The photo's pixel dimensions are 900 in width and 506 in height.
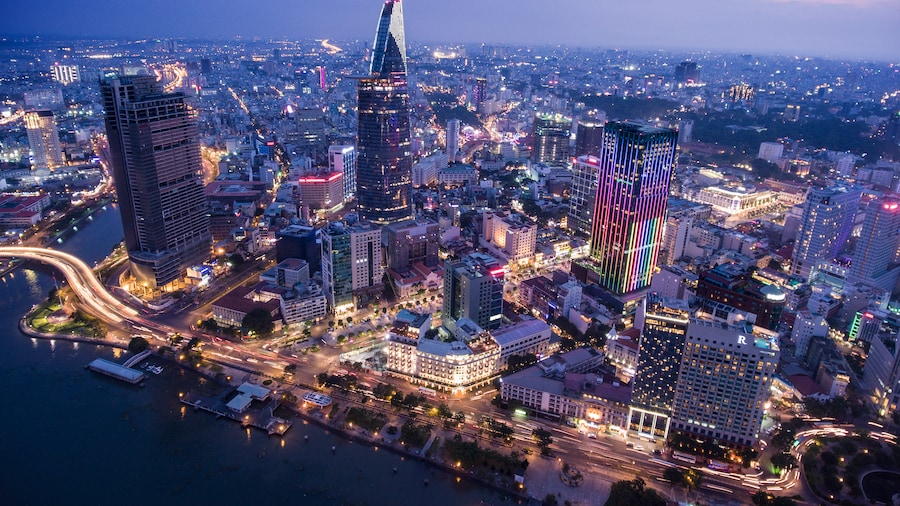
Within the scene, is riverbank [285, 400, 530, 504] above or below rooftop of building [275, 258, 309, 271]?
below

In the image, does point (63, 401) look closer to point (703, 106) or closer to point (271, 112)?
point (271, 112)

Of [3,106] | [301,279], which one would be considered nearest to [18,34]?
[3,106]

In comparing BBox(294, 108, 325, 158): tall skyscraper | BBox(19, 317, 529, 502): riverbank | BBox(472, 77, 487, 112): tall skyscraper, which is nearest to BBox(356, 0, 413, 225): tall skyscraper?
BBox(19, 317, 529, 502): riverbank

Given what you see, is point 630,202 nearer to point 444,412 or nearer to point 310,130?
point 444,412

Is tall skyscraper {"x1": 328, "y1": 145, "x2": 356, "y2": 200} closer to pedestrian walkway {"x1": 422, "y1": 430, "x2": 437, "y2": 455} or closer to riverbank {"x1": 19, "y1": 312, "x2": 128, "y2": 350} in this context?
riverbank {"x1": 19, "y1": 312, "x2": 128, "y2": 350}

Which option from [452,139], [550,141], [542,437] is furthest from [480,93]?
[542,437]

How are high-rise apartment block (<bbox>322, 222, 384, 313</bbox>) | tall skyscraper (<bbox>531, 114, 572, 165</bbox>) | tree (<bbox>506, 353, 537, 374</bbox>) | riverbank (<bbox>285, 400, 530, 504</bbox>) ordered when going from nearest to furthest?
riverbank (<bbox>285, 400, 530, 504</bbox>)
tree (<bbox>506, 353, 537, 374</bbox>)
high-rise apartment block (<bbox>322, 222, 384, 313</bbox>)
tall skyscraper (<bbox>531, 114, 572, 165</bbox>)
